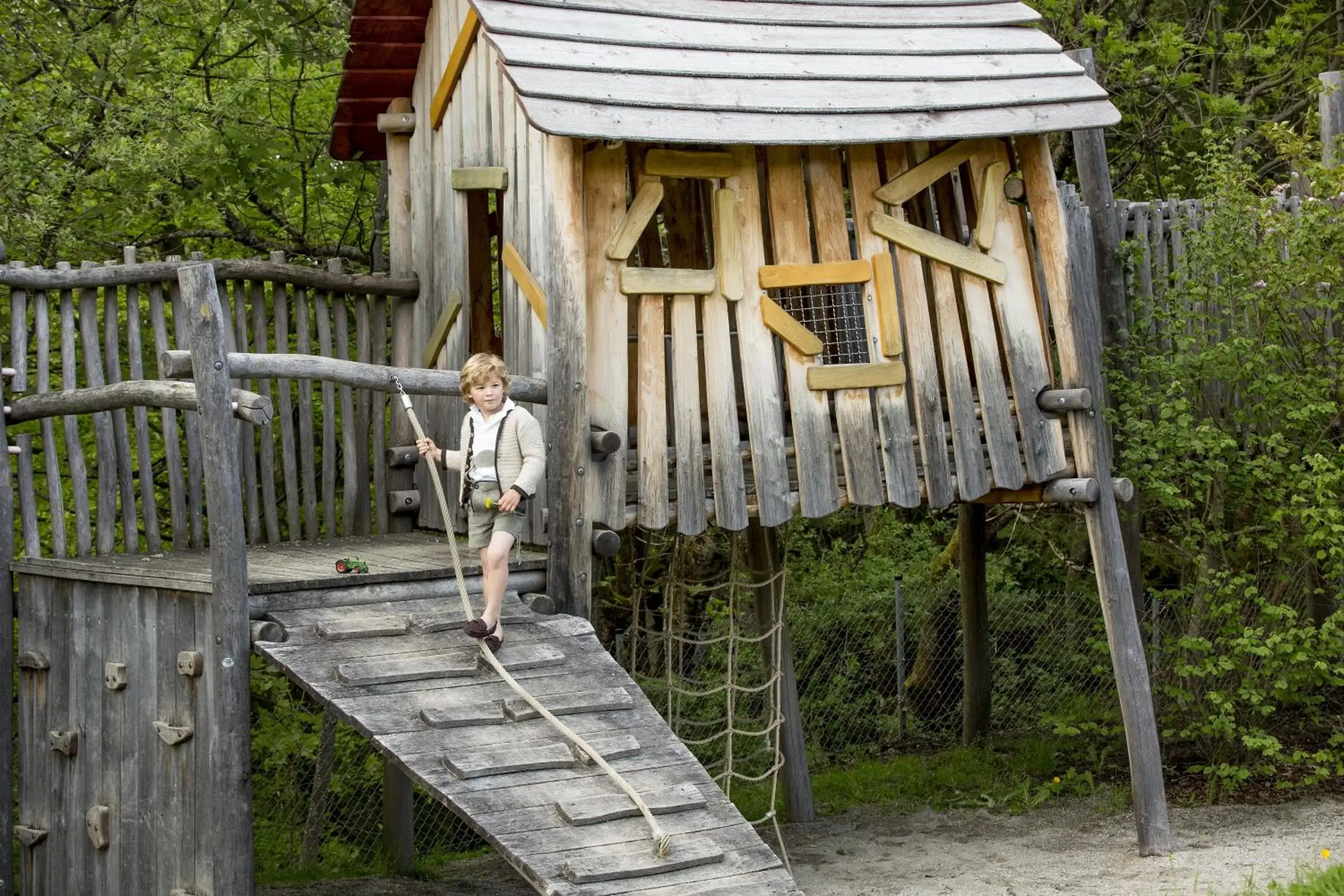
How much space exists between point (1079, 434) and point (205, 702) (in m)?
4.52

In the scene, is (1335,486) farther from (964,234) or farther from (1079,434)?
(964,234)

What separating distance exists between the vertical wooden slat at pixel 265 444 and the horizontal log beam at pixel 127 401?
3.12ft

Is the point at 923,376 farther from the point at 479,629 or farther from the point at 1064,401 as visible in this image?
the point at 479,629

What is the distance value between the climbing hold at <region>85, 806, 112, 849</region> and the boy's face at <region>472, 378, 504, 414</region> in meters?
2.49

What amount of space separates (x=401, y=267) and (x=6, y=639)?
Result: 2923 mm

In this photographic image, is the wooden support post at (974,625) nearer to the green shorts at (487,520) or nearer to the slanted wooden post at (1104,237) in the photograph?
the slanted wooden post at (1104,237)

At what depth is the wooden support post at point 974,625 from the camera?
11.2m

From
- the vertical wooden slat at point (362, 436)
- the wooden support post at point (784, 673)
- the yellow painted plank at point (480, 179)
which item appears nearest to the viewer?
the yellow painted plank at point (480, 179)

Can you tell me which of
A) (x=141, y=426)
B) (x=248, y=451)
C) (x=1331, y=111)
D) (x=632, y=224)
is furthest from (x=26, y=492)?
(x=1331, y=111)

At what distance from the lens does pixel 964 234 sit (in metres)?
8.77

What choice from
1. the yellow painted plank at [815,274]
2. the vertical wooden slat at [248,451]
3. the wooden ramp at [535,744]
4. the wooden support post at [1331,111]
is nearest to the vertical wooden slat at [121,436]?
the vertical wooden slat at [248,451]

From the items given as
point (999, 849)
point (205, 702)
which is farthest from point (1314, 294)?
point (205, 702)

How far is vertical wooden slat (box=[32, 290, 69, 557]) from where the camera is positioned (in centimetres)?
748

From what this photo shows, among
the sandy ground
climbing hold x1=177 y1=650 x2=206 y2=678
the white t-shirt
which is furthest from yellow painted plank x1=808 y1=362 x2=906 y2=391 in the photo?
climbing hold x1=177 y1=650 x2=206 y2=678
